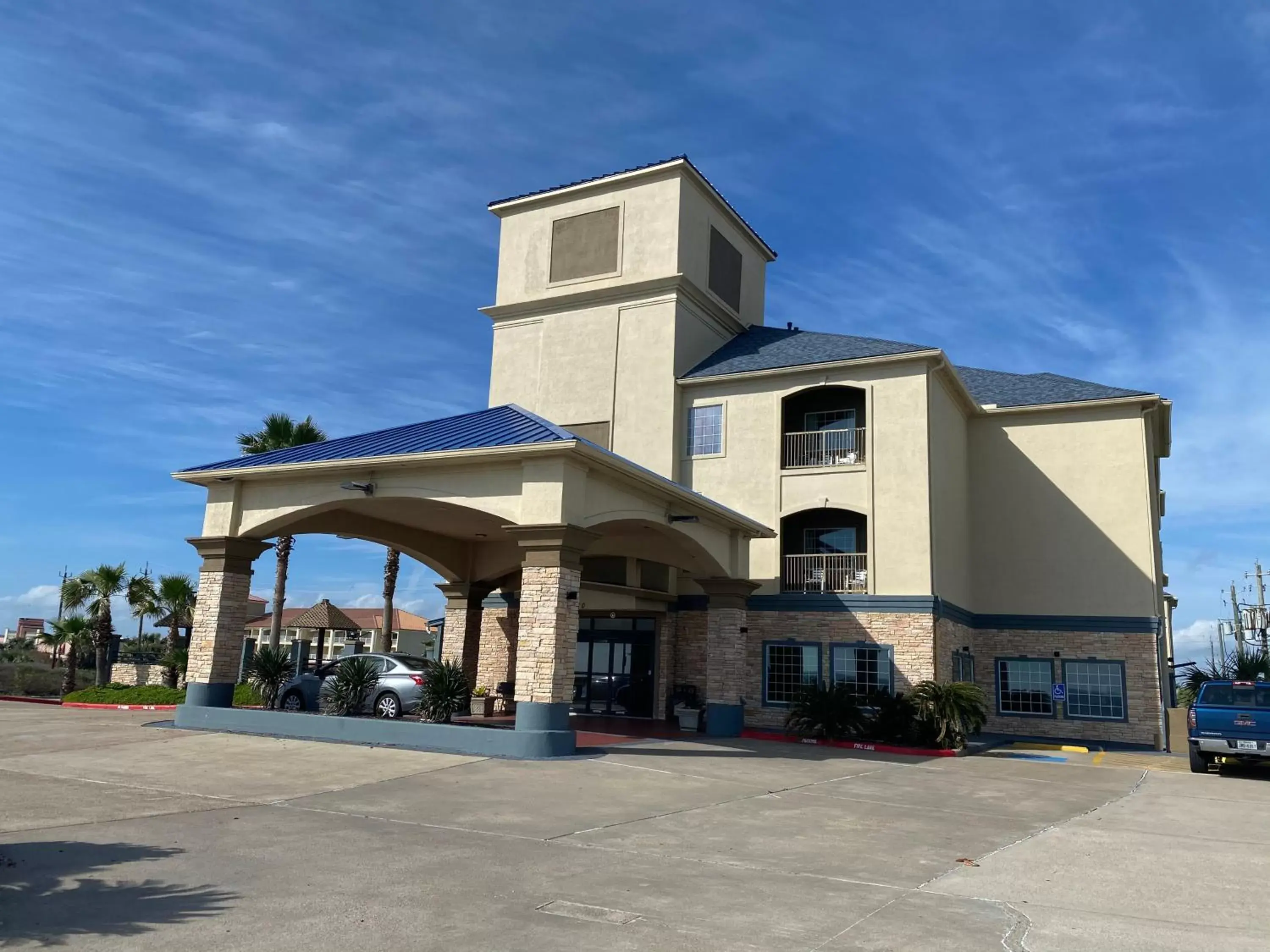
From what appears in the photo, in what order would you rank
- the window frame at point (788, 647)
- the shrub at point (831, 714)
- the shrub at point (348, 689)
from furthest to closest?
the window frame at point (788, 647) → the shrub at point (831, 714) → the shrub at point (348, 689)

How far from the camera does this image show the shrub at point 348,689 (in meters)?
19.3

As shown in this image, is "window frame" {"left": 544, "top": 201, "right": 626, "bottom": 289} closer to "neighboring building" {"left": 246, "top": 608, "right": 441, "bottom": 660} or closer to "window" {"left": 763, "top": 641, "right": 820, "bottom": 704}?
"window" {"left": 763, "top": 641, "right": 820, "bottom": 704}

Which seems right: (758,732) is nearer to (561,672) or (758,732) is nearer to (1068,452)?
(561,672)

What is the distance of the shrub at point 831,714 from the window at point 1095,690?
786 cm

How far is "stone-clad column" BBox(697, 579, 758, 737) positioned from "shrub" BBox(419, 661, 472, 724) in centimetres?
676

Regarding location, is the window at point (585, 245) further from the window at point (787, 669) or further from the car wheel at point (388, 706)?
the car wheel at point (388, 706)

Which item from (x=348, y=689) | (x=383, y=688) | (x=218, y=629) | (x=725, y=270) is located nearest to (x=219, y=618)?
(x=218, y=629)

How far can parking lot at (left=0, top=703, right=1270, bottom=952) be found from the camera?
653 cm

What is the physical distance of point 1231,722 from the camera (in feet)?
59.5

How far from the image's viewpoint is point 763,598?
86.5 feet

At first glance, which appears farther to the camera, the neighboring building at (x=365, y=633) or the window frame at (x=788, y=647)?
the neighboring building at (x=365, y=633)

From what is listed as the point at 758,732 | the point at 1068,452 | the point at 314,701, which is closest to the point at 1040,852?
the point at 758,732

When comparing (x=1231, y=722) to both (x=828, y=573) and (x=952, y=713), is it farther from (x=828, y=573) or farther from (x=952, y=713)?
(x=828, y=573)

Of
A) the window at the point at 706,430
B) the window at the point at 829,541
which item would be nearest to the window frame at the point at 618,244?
the window at the point at 706,430
